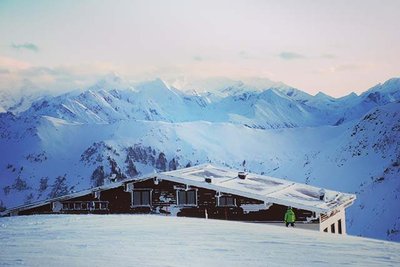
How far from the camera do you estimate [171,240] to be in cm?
1331

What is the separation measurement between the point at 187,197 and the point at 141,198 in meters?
2.81

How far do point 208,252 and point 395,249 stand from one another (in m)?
4.88

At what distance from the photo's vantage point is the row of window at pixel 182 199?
1148 inches

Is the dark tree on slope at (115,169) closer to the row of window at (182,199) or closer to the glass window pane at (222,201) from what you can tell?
the row of window at (182,199)

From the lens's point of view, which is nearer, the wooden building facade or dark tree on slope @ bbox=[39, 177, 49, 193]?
the wooden building facade

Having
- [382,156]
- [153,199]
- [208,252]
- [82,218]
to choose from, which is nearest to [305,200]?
[153,199]

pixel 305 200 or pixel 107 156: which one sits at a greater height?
pixel 107 156

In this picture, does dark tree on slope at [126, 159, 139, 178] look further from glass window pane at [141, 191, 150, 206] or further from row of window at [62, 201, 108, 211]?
glass window pane at [141, 191, 150, 206]

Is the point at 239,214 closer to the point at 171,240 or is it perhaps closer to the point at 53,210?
the point at 53,210

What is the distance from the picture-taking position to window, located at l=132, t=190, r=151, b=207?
30375 millimetres

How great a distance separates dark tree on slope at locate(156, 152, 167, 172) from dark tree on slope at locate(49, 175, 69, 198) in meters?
33.9

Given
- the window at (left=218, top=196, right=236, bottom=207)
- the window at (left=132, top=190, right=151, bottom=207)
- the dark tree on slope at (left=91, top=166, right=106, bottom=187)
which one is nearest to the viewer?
the window at (left=218, top=196, right=236, bottom=207)

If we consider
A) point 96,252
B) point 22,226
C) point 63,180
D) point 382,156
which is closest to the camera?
point 96,252

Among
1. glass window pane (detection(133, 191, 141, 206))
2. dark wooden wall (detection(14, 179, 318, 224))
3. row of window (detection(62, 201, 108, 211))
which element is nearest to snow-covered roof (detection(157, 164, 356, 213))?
dark wooden wall (detection(14, 179, 318, 224))
